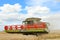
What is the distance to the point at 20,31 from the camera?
34500mm

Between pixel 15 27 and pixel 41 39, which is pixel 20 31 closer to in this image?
pixel 15 27

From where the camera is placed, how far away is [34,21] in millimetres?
35625

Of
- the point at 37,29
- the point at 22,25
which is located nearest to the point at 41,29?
the point at 37,29

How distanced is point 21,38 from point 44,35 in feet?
12.9

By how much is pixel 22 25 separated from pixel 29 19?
1885 mm

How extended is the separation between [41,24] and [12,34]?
463 centimetres

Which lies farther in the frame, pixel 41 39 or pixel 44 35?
pixel 44 35

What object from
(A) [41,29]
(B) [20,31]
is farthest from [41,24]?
(B) [20,31]

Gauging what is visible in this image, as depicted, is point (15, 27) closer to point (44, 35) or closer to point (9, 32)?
point (9, 32)

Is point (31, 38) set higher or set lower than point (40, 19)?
lower

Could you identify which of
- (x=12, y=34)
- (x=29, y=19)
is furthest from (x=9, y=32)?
(x=29, y=19)

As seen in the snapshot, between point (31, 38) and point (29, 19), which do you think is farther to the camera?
point (29, 19)

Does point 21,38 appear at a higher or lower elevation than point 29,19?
lower

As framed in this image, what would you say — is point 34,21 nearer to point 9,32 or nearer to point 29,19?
point 29,19
